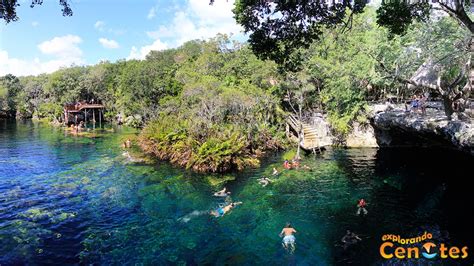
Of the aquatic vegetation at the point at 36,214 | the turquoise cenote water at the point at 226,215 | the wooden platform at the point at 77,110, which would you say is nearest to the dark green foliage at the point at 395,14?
the turquoise cenote water at the point at 226,215

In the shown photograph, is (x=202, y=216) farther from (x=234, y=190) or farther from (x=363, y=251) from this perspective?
(x=363, y=251)

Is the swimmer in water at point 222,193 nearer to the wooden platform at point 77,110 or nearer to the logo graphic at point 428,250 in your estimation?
the logo graphic at point 428,250

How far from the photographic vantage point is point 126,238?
17000 mm

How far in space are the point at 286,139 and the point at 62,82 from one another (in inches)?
2484

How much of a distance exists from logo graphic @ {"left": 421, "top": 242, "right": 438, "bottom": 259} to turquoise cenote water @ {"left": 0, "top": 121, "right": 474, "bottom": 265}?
36 cm

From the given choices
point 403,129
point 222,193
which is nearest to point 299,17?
point 222,193

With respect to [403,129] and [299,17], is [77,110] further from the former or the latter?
[299,17]

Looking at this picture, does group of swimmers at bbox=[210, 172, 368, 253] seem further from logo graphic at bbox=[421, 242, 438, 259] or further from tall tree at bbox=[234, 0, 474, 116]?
tall tree at bbox=[234, 0, 474, 116]

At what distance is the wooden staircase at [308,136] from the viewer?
37219 millimetres

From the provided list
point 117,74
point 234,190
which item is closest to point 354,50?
point 234,190

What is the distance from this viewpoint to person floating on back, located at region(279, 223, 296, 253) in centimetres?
1577

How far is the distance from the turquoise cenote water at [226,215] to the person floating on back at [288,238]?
276mm

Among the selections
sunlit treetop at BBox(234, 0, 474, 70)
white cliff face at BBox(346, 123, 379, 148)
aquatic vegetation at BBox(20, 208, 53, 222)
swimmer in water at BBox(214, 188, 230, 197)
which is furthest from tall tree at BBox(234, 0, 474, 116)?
white cliff face at BBox(346, 123, 379, 148)

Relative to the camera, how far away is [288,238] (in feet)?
53.6
